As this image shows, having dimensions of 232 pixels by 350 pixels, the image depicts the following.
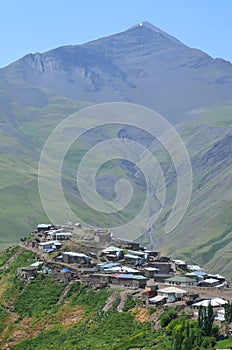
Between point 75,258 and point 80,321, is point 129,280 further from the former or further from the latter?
point 75,258

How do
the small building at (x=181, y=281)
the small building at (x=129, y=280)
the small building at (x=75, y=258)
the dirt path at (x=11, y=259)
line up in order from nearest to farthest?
the small building at (x=129, y=280) < the small building at (x=181, y=281) < the small building at (x=75, y=258) < the dirt path at (x=11, y=259)

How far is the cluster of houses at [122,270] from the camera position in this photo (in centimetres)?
5482

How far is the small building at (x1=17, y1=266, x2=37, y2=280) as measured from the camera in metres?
67.1

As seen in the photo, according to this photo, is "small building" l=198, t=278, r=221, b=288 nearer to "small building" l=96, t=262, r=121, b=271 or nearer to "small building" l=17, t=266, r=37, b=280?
"small building" l=96, t=262, r=121, b=271

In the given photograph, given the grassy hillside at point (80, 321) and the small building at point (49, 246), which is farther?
the small building at point (49, 246)

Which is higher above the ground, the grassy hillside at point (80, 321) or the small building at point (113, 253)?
the small building at point (113, 253)

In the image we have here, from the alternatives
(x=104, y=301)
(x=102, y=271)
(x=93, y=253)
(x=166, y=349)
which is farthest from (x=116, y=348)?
(x=93, y=253)

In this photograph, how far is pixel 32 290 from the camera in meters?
64.6

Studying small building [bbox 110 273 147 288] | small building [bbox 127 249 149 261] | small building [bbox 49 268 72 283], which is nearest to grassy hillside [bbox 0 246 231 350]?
small building [bbox 49 268 72 283]

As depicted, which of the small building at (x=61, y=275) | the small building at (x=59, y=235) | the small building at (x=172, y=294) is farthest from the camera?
the small building at (x=59, y=235)

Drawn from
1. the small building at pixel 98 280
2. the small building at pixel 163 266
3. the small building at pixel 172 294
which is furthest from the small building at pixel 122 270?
the small building at pixel 172 294

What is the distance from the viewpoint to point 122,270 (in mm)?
63938

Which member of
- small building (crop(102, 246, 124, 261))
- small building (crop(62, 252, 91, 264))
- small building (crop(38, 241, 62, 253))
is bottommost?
small building (crop(62, 252, 91, 264))

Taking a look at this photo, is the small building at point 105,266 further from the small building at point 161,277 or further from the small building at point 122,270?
the small building at point 161,277
